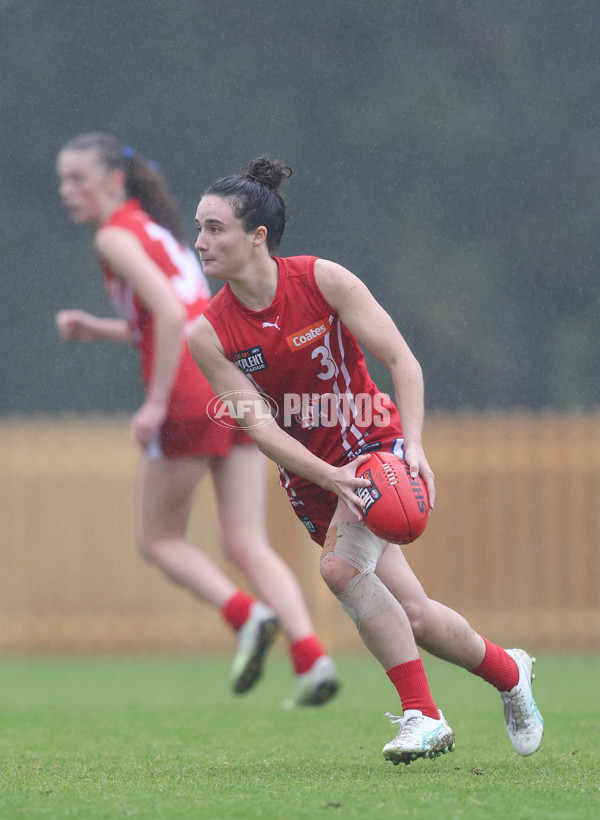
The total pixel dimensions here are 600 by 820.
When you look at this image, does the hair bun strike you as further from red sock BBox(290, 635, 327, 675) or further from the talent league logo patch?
red sock BBox(290, 635, 327, 675)

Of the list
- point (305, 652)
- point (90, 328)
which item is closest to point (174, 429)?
point (90, 328)

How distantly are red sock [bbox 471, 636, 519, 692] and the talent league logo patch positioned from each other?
1020 millimetres

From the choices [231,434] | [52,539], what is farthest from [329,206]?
[231,434]

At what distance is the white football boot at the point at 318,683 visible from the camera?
4785mm

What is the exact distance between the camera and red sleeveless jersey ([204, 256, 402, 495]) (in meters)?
3.54

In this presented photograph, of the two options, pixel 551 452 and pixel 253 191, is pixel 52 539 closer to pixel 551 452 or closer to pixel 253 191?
pixel 551 452

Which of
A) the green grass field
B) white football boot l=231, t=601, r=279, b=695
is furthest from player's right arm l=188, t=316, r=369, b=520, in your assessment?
white football boot l=231, t=601, r=279, b=695

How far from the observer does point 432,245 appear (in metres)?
12.3

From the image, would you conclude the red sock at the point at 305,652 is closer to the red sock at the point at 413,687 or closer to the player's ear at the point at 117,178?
the red sock at the point at 413,687

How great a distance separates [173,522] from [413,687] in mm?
1711

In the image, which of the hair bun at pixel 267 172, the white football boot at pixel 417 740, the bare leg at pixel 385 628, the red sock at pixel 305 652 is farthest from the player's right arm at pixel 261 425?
the red sock at pixel 305 652

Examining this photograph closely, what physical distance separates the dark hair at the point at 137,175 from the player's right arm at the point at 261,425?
1574 millimetres

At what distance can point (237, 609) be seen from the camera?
4781mm

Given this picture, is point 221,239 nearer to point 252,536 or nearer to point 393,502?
point 393,502
